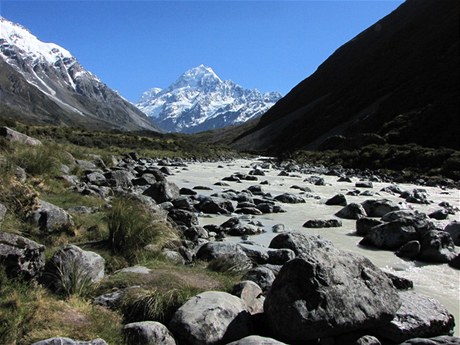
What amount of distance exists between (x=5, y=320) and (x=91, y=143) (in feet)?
183

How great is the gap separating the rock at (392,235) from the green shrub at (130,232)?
687 cm

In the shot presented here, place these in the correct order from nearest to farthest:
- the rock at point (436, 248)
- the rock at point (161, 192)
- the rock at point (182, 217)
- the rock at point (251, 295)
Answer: the rock at point (251, 295), the rock at point (436, 248), the rock at point (182, 217), the rock at point (161, 192)

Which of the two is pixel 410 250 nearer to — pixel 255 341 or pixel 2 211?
pixel 255 341

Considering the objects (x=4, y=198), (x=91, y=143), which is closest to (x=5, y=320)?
(x=4, y=198)

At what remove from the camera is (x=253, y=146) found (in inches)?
5704

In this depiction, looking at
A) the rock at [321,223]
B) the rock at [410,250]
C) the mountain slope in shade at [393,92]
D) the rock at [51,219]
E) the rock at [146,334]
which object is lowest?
the rock at [410,250]

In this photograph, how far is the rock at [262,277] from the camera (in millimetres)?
8367

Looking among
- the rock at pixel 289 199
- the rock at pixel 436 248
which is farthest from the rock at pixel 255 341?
the rock at pixel 289 199

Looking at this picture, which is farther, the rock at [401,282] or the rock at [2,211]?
the rock at [401,282]

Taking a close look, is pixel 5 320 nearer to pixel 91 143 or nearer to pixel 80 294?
pixel 80 294

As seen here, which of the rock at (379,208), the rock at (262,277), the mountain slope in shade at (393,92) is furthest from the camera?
the mountain slope in shade at (393,92)

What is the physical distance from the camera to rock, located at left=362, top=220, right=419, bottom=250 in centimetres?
1326

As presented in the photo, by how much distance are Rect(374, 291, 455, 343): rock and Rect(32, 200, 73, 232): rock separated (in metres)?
6.59

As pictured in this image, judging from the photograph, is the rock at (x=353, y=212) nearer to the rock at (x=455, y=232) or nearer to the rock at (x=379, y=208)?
the rock at (x=379, y=208)
